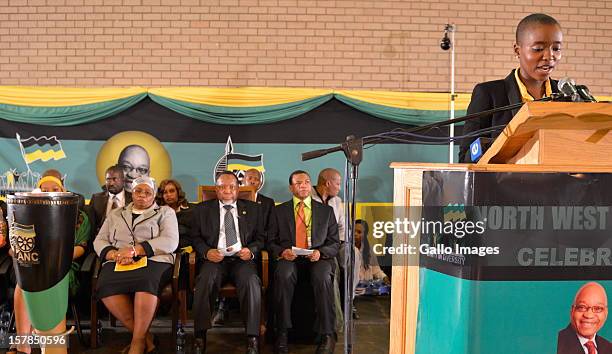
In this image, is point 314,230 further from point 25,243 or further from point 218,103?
point 25,243

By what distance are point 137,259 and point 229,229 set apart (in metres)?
0.73

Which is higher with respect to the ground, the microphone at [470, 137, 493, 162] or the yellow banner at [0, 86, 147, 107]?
the yellow banner at [0, 86, 147, 107]

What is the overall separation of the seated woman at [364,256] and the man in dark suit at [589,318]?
2.51 metres

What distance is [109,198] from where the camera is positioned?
220 inches

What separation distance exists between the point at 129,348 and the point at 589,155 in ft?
11.7

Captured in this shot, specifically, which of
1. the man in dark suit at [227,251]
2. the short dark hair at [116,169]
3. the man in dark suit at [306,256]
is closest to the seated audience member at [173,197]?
the short dark hair at [116,169]

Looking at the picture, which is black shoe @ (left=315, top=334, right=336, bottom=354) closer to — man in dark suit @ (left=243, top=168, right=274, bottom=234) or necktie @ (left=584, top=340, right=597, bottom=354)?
man in dark suit @ (left=243, top=168, right=274, bottom=234)

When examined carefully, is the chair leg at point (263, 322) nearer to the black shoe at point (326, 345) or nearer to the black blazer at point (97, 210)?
the black shoe at point (326, 345)

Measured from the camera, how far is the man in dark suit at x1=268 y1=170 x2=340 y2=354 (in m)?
4.31

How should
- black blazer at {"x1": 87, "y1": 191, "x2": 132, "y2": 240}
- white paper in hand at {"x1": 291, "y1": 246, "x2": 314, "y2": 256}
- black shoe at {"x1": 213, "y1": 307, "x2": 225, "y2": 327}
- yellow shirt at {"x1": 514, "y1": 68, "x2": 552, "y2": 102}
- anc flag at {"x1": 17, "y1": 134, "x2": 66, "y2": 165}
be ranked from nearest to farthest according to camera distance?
yellow shirt at {"x1": 514, "y1": 68, "x2": 552, "y2": 102}
white paper in hand at {"x1": 291, "y1": 246, "x2": 314, "y2": 256}
black blazer at {"x1": 87, "y1": 191, "x2": 132, "y2": 240}
black shoe at {"x1": 213, "y1": 307, "x2": 225, "y2": 327}
anc flag at {"x1": 17, "y1": 134, "x2": 66, "y2": 165}

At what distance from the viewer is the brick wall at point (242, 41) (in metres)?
6.25

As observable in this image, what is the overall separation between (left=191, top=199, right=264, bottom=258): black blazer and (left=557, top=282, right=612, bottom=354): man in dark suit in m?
3.23

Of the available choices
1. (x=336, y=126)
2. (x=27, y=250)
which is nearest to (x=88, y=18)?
(x=336, y=126)

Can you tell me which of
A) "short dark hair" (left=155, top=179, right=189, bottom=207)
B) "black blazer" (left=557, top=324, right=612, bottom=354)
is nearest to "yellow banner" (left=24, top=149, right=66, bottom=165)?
"short dark hair" (left=155, top=179, right=189, bottom=207)
